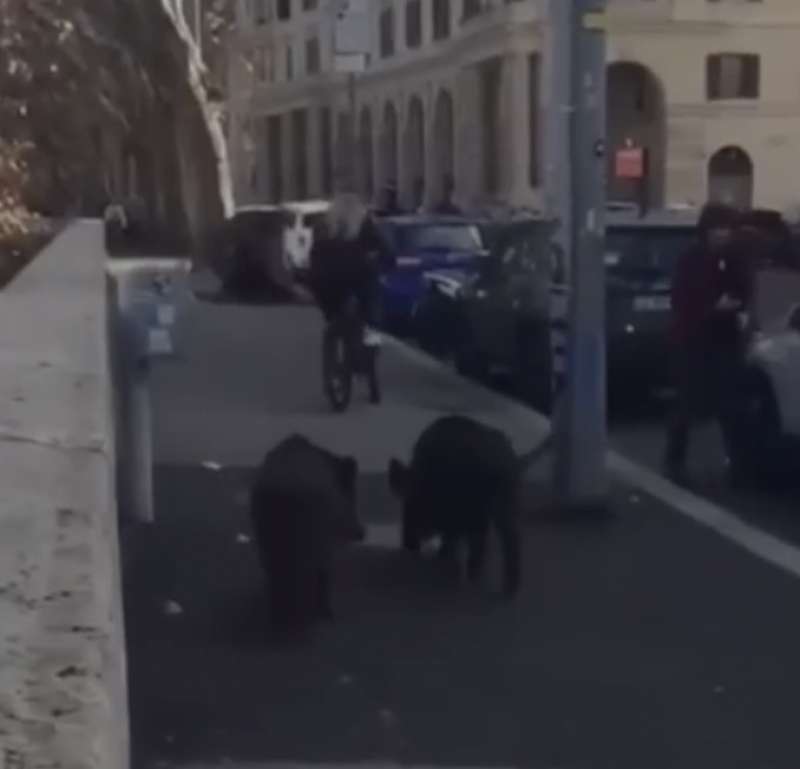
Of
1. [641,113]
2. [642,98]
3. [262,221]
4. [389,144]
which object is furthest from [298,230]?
[389,144]

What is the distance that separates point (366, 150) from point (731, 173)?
59.7 ft

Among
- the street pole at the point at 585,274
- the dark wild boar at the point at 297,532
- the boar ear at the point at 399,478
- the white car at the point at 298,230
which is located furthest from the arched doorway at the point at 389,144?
the dark wild boar at the point at 297,532

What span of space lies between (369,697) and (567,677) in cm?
80

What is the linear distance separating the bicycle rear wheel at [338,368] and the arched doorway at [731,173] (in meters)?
50.3

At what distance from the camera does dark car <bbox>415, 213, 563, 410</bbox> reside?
19.9 meters

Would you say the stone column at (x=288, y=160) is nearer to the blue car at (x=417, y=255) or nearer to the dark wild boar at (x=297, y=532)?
A: the blue car at (x=417, y=255)

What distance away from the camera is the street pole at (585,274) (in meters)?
12.8

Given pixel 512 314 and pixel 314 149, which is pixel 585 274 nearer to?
pixel 512 314

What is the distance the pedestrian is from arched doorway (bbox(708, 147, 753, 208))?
5394 cm

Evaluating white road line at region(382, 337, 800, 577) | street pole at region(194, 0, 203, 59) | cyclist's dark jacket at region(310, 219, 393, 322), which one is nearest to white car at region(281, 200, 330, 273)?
street pole at region(194, 0, 203, 59)

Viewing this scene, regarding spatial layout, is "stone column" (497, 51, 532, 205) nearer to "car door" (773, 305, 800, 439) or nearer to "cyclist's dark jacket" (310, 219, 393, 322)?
"cyclist's dark jacket" (310, 219, 393, 322)

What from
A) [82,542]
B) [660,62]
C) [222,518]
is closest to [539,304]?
[222,518]

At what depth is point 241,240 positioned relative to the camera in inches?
1506

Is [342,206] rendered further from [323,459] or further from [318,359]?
[323,459]
